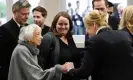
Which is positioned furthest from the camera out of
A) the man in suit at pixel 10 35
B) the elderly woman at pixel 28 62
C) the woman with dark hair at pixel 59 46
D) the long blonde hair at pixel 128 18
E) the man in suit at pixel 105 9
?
the man in suit at pixel 105 9

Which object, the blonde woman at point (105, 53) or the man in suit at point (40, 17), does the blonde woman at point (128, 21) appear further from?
the man in suit at point (40, 17)

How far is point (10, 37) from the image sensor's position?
121 inches

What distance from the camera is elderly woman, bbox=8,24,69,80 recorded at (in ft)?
8.26

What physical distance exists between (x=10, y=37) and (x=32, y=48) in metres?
0.58

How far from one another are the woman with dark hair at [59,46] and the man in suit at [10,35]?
0.35m

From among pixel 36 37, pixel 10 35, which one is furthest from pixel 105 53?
pixel 10 35

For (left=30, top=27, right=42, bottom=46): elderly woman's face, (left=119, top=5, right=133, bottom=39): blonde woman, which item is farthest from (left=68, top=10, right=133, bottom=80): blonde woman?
(left=30, top=27, right=42, bottom=46): elderly woman's face

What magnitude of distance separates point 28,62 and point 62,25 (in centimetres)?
69

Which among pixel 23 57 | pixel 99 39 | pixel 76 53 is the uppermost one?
pixel 99 39

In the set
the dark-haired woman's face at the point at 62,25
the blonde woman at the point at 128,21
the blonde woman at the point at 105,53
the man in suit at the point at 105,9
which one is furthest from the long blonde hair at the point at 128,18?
the man in suit at the point at 105,9

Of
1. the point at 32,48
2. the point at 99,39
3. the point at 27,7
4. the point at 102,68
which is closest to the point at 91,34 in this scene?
the point at 99,39

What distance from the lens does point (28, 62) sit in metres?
2.52

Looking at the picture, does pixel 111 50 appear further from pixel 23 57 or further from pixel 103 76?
pixel 23 57

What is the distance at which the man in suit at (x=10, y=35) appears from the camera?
10.0 feet
